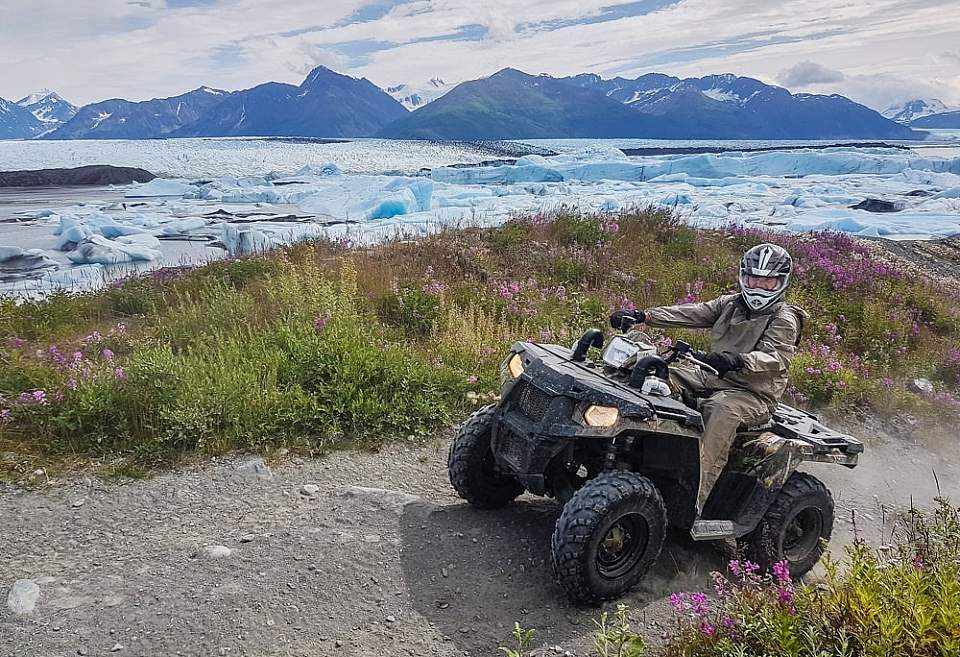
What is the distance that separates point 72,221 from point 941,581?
2194cm

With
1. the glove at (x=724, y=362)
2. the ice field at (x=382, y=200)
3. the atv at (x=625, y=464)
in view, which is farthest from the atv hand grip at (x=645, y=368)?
the ice field at (x=382, y=200)

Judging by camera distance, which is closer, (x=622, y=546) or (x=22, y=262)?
(x=622, y=546)

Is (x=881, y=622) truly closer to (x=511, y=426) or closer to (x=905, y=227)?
(x=511, y=426)

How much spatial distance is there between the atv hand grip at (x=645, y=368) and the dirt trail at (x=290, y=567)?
117cm

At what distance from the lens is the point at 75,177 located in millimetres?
43094

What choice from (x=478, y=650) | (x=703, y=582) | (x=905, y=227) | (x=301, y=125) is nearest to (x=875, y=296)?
(x=703, y=582)

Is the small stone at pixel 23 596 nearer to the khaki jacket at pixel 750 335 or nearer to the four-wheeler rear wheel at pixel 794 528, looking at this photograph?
the khaki jacket at pixel 750 335

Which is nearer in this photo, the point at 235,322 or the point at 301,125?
the point at 235,322

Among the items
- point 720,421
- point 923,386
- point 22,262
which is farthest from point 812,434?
point 22,262

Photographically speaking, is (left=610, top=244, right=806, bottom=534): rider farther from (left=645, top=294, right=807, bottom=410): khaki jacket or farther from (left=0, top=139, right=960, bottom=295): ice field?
(left=0, top=139, right=960, bottom=295): ice field

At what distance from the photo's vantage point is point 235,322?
716 centimetres

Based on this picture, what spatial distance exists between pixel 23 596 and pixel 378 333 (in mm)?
4221

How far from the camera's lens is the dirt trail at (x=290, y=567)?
10.3 ft

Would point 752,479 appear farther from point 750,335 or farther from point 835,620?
point 835,620
